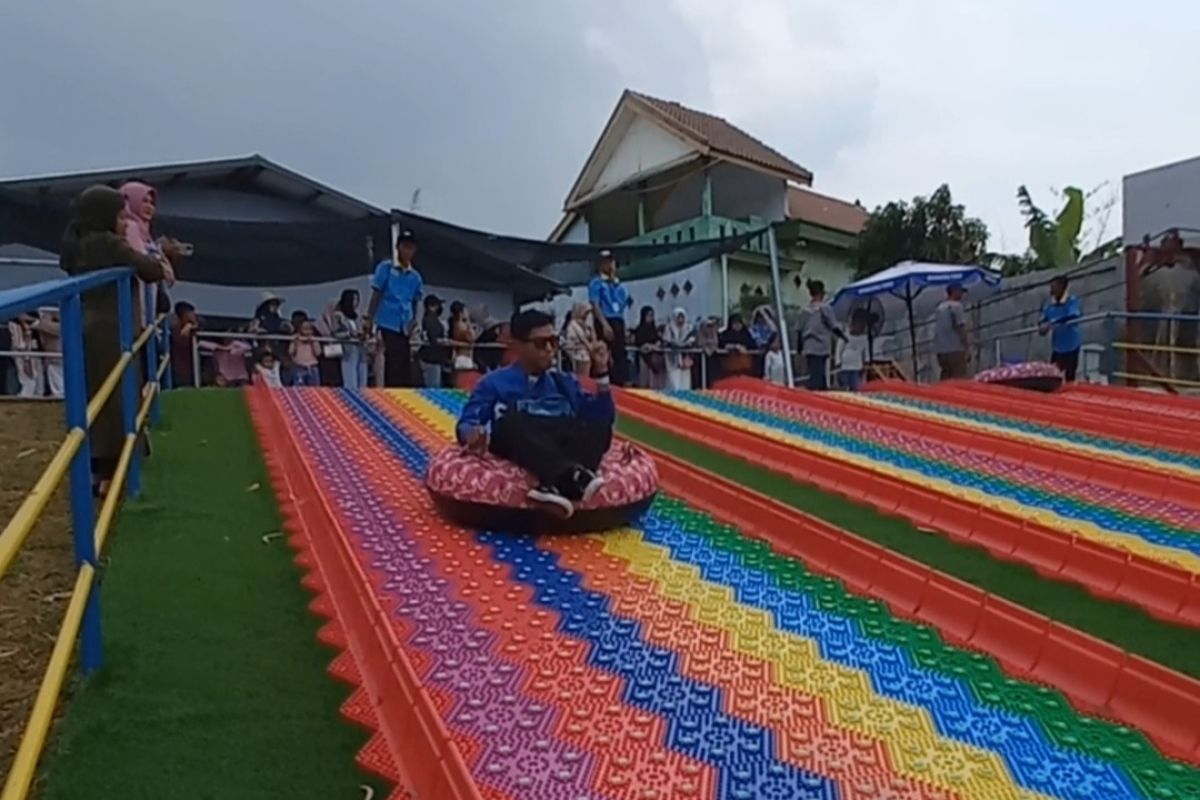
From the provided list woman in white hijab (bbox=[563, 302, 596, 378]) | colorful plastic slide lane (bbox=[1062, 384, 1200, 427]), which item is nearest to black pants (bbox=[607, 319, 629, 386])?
woman in white hijab (bbox=[563, 302, 596, 378])

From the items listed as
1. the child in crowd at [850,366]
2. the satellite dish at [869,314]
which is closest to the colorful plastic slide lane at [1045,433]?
the child in crowd at [850,366]

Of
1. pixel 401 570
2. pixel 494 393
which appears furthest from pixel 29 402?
pixel 401 570

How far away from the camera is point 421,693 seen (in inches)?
93.0

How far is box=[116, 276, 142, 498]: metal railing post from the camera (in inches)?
160

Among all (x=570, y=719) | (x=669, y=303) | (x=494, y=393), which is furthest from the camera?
(x=669, y=303)

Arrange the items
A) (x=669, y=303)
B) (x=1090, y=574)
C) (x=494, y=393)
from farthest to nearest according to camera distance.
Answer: (x=669, y=303) < (x=494, y=393) < (x=1090, y=574)

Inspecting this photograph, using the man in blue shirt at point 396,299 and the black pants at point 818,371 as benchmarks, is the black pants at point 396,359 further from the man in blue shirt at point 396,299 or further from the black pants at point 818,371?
the black pants at point 818,371

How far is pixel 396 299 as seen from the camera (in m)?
8.30

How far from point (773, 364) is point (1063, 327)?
3.14 metres

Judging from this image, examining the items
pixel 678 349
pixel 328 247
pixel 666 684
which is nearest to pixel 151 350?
pixel 666 684

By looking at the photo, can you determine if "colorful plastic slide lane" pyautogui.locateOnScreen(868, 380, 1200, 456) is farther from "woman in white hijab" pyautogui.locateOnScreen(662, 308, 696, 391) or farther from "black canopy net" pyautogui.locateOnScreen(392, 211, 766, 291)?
"black canopy net" pyautogui.locateOnScreen(392, 211, 766, 291)

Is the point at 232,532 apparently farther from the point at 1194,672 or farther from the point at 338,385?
the point at 338,385

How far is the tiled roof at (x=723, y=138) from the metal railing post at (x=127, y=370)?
17.9 m

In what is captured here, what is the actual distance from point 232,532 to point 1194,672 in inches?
130
